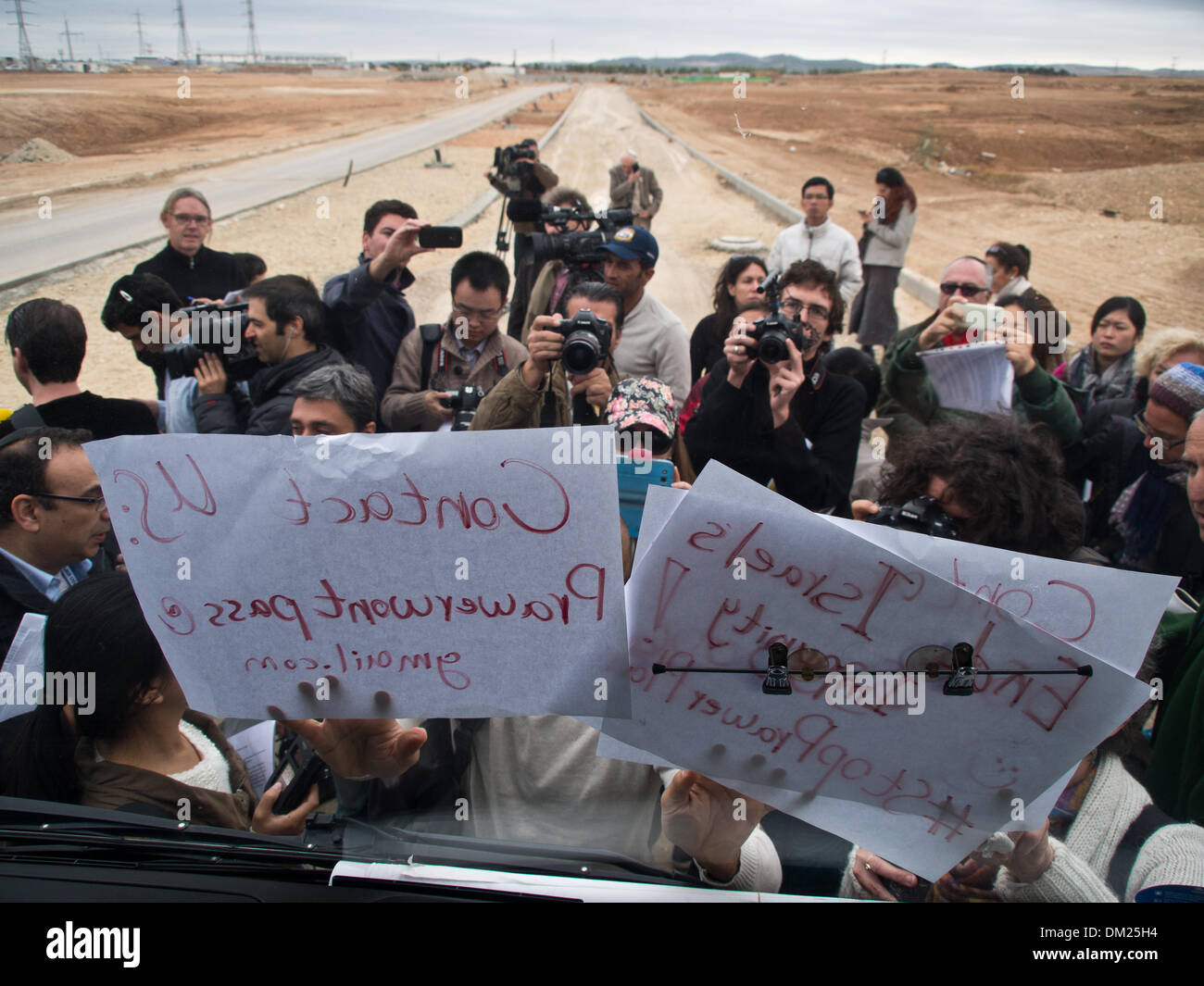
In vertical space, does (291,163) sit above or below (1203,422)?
above

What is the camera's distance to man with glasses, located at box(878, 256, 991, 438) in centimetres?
325

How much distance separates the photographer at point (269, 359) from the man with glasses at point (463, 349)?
43 centimetres

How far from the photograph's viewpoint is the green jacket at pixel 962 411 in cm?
318

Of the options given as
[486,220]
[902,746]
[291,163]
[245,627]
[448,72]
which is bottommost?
[902,746]

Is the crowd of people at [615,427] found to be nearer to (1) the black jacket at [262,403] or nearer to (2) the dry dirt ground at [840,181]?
(1) the black jacket at [262,403]

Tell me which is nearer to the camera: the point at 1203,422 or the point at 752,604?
the point at 752,604

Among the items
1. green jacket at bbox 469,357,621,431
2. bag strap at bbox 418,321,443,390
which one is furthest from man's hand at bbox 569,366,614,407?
bag strap at bbox 418,321,443,390

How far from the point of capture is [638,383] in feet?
8.52

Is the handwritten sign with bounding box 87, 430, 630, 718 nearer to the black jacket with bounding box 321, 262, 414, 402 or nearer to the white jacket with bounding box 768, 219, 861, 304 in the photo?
the black jacket with bounding box 321, 262, 414, 402

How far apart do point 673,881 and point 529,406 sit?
1.62m

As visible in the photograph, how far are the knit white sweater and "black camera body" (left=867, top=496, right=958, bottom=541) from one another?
60 cm

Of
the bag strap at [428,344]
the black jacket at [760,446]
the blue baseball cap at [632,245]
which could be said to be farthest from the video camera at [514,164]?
the black jacket at [760,446]

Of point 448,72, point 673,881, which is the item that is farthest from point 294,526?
point 448,72
